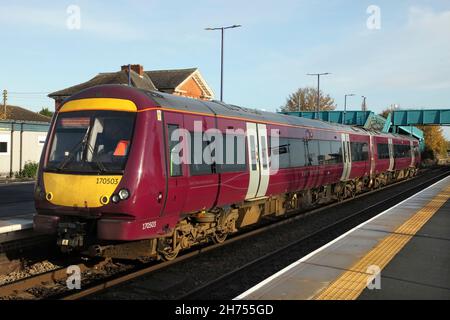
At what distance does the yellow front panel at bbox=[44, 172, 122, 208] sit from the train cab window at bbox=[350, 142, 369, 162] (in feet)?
48.2

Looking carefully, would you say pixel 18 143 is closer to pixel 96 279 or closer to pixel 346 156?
pixel 346 156

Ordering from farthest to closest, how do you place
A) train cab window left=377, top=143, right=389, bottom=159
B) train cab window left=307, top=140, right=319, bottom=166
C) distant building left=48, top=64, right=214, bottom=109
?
distant building left=48, top=64, right=214, bottom=109 < train cab window left=377, top=143, right=389, bottom=159 < train cab window left=307, top=140, right=319, bottom=166

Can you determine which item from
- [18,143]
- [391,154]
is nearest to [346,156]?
[391,154]

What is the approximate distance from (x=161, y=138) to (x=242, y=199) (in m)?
3.44

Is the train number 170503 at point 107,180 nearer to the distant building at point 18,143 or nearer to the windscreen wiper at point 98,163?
the windscreen wiper at point 98,163

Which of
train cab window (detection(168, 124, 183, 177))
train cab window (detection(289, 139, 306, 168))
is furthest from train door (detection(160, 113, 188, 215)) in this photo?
train cab window (detection(289, 139, 306, 168))

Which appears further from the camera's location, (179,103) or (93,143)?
(179,103)

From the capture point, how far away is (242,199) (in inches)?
418

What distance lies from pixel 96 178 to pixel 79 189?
0.35 metres

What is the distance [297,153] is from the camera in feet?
45.3

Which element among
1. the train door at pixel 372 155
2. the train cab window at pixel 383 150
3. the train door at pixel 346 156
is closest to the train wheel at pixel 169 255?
the train door at pixel 346 156

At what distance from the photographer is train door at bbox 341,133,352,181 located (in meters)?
18.9

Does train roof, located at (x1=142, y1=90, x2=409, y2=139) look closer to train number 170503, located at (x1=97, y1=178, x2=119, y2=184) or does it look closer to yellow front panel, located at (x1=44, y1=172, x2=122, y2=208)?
train number 170503, located at (x1=97, y1=178, x2=119, y2=184)

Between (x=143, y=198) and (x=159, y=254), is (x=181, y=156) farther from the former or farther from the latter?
(x=159, y=254)
